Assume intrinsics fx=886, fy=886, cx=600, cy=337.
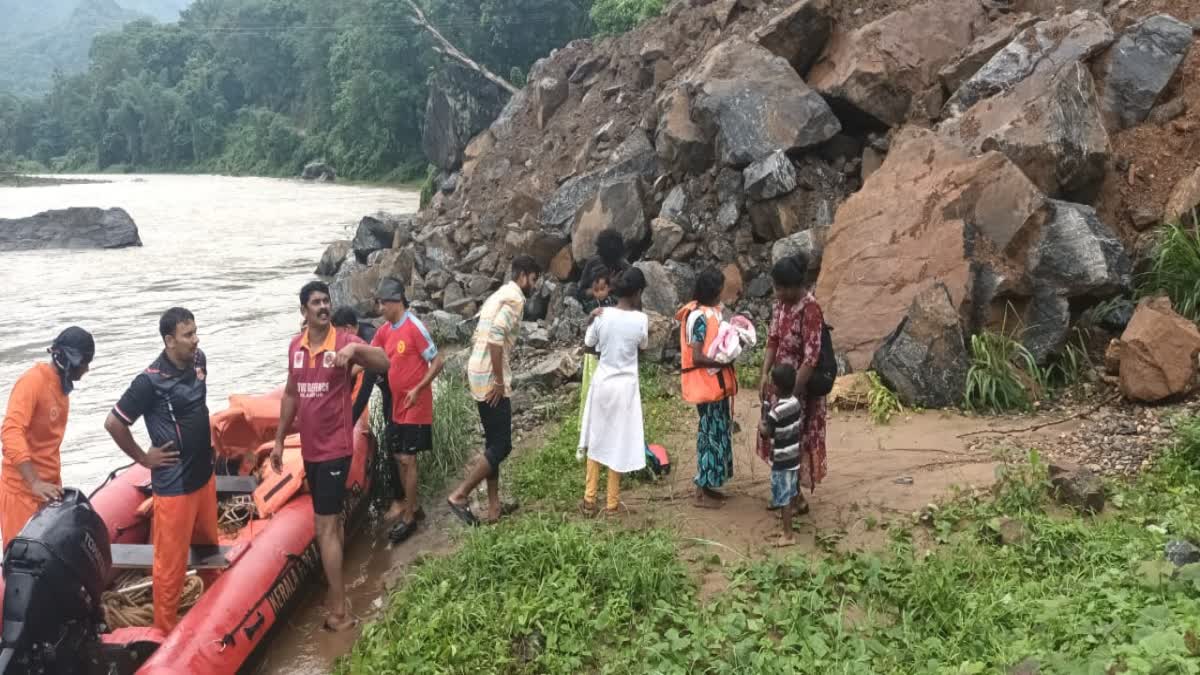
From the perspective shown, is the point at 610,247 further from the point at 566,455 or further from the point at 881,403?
the point at 881,403

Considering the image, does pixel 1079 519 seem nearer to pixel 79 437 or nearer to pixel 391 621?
pixel 391 621

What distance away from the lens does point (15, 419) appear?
4660mm

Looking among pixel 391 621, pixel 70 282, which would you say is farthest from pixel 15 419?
pixel 70 282

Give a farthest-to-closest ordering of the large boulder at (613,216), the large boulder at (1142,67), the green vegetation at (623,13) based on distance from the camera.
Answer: the green vegetation at (623,13), the large boulder at (613,216), the large boulder at (1142,67)

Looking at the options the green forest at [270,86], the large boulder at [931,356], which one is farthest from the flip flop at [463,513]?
the green forest at [270,86]

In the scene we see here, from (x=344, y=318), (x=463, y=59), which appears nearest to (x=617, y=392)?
(x=344, y=318)

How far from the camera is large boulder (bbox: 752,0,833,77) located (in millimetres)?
10461

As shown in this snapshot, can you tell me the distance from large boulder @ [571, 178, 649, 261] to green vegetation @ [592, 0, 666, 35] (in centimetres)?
1074

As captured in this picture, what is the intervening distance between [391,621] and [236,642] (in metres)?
0.78

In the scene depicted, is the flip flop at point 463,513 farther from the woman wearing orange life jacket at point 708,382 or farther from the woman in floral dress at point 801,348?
the woman in floral dress at point 801,348

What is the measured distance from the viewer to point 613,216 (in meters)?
10.8

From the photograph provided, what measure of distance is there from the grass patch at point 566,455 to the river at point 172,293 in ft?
14.5

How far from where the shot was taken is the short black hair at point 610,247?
22.8 ft

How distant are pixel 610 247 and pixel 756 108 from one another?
367cm
